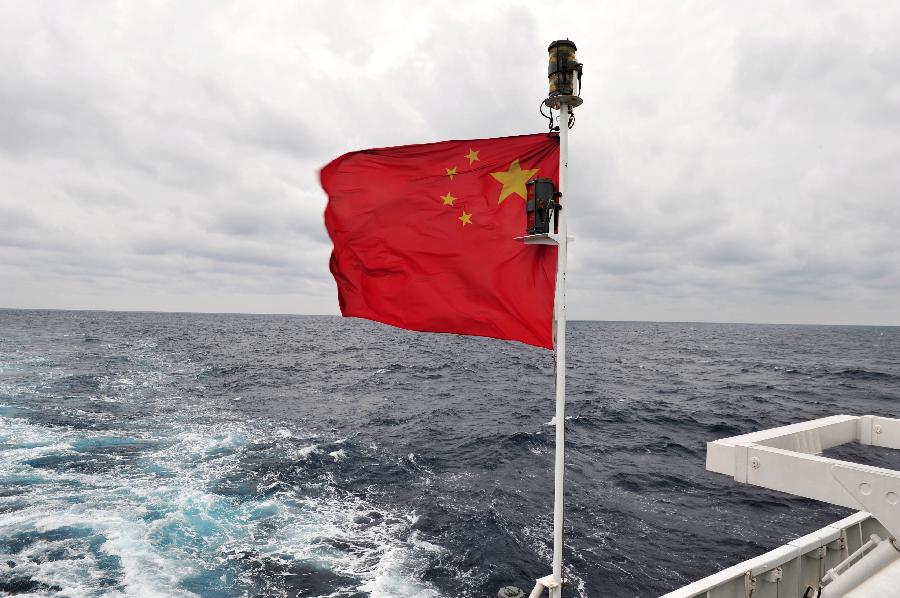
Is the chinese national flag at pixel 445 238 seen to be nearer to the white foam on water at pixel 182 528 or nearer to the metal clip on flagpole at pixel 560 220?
Answer: the metal clip on flagpole at pixel 560 220

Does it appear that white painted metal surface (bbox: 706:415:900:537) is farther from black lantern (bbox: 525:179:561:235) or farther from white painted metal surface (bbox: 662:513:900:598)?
black lantern (bbox: 525:179:561:235)

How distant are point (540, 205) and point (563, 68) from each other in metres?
1.36

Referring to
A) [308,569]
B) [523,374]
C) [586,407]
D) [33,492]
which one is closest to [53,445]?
[33,492]

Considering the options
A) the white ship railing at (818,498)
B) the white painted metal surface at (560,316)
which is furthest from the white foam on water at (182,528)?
the white painted metal surface at (560,316)

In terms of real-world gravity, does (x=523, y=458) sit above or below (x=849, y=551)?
below

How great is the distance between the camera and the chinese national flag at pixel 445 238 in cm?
582

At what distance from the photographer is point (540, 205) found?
4.89 meters

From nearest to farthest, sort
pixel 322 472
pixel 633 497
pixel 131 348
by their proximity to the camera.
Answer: pixel 633 497 < pixel 322 472 < pixel 131 348

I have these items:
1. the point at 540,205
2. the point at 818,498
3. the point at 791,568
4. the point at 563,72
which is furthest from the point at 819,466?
the point at 563,72

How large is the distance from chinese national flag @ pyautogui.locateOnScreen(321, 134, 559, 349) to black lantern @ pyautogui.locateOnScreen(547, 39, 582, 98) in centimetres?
71

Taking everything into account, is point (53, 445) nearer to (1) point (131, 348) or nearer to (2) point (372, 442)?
(2) point (372, 442)

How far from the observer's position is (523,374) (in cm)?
4862

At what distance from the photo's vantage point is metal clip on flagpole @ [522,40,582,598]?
486cm

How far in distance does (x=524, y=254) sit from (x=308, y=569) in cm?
941
